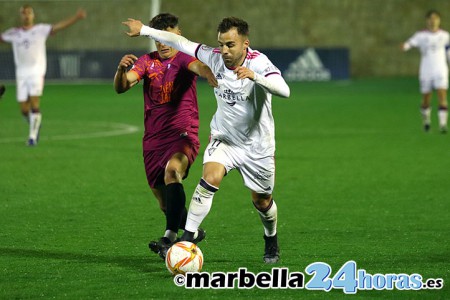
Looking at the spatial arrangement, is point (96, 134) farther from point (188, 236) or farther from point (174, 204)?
point (188, 236)

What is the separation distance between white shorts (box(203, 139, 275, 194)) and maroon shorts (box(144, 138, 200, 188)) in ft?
2.16

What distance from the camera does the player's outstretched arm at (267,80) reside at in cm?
698

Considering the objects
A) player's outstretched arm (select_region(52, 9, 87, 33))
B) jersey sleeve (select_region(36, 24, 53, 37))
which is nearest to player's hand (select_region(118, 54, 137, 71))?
player's outstretched arm (select_region(52, 9, 87, 33))

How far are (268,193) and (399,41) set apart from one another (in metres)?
30.9

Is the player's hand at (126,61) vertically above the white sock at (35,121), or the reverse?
the player's hand at (126,61)

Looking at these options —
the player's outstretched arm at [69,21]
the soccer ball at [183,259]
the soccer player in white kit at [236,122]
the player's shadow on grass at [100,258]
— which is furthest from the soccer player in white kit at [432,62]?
the soccer ball at [183,259]

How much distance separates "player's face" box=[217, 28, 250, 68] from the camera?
24.4ft

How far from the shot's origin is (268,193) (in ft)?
25.6

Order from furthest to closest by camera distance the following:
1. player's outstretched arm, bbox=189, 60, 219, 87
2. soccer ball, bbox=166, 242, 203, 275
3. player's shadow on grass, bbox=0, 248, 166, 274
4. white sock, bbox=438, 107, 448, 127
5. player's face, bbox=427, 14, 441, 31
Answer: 1. player's face, bbox=427, 14, 441, 31
2. white sock, bbox=438, 107, 448, 127
3. player's shadow on grass, bbox=0, 248, 166, 274
4. player's outstretched arm, bbox=189, 60, 219, 87
5. soccer ball, bbox=166, 242, 203, 275

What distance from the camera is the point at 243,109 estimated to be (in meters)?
7.66

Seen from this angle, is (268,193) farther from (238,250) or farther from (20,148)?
(20,148)

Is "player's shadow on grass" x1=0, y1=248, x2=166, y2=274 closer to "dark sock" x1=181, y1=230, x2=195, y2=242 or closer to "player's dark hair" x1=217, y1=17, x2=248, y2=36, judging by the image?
"dark sock" x1=181, y1=230, x2=195, y2=242

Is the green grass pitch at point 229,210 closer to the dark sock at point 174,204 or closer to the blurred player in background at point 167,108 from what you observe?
the dark sock at point 174,204

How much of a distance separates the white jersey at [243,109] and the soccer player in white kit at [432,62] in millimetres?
12201
